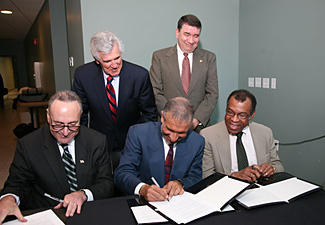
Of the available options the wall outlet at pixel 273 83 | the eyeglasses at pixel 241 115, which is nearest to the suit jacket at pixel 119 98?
the eyeglasses at pixel 241 115

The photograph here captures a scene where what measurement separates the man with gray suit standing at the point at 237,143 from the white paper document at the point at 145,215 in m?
0.73

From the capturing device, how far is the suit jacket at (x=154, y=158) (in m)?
1.66

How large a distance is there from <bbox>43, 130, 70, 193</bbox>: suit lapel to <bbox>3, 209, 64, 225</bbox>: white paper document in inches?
12.5

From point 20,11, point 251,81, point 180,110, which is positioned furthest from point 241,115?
point 20,11

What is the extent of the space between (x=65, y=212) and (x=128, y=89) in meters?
1.15

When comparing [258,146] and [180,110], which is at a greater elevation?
[180,110]

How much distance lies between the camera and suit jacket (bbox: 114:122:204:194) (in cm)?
166

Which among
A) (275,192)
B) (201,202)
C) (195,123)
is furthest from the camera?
(195,123)

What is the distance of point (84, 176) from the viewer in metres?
1.57

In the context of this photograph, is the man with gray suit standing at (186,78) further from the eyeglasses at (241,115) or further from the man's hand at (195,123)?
the eyeglasses at (241,115)

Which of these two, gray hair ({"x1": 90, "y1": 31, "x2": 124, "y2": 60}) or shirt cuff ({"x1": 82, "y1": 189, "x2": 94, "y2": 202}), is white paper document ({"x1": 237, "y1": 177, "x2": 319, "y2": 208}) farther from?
gray hair ({"x1": 90, "y1": 31, "x2": 124, "y2": 60})

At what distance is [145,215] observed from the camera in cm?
116

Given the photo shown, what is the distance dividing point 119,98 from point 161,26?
55.8 inches

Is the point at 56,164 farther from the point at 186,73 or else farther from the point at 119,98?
the point at 186,73
